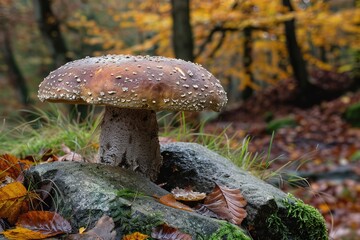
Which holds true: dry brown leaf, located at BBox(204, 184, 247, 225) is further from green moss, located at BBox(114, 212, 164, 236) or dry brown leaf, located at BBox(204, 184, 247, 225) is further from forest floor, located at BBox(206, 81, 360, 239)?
forest floor, located at BBox(206, 81, 360, 239)

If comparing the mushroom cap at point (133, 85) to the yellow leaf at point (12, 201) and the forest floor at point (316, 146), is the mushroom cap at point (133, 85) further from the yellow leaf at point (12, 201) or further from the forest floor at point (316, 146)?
the forest floor at point (316, 146)

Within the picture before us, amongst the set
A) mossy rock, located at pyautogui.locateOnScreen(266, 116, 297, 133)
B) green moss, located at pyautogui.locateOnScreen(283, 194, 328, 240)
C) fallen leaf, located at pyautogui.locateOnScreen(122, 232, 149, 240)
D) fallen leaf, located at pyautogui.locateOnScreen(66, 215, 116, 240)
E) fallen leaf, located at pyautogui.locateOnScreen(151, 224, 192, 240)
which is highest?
fallen leaf, located at pyautogui.locateOnScreen(66, 215, 116, 240)

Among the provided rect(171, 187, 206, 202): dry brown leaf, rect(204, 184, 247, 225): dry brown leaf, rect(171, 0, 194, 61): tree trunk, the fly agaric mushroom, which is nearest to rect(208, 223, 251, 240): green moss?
rect(204, 184, 247, 225): dry brown leaf

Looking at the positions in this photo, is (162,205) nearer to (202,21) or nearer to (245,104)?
(202,21)

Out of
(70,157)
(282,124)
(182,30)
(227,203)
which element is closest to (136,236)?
(227,203)

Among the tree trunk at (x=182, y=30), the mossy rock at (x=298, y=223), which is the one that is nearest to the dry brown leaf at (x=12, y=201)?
the mossy rock at (x=298, y=223)
